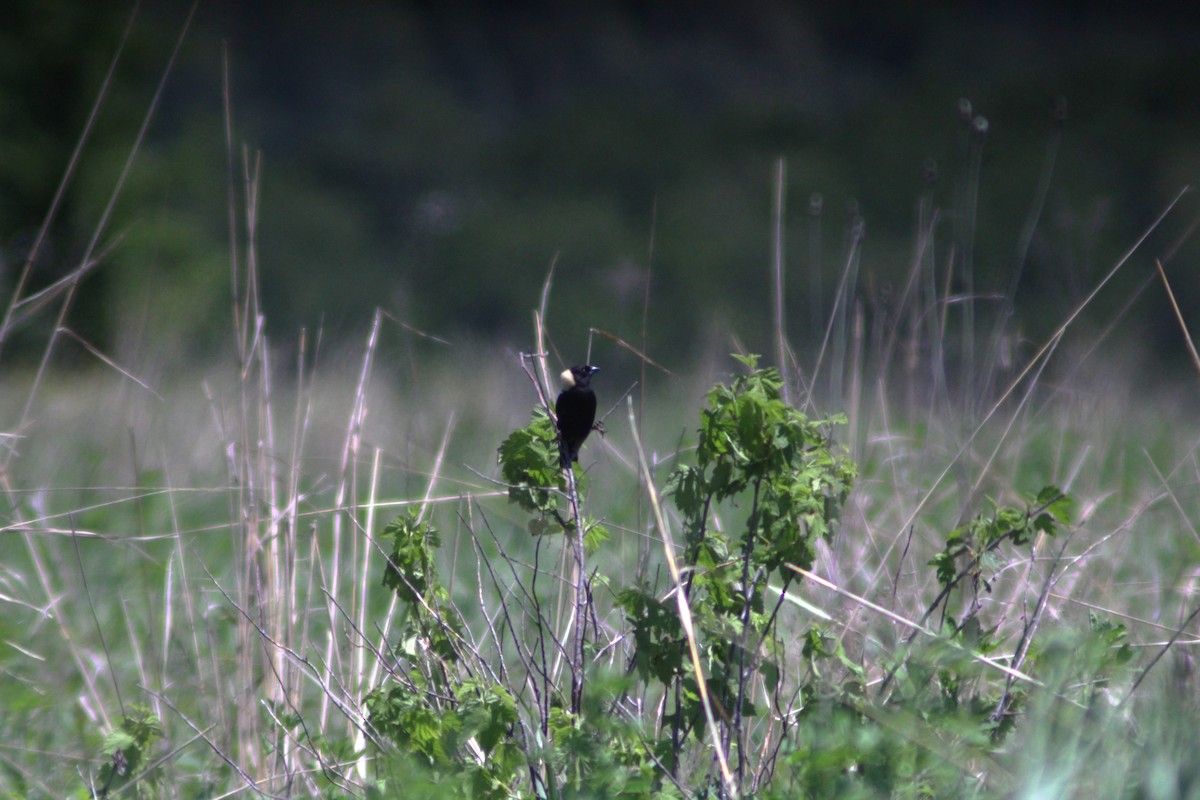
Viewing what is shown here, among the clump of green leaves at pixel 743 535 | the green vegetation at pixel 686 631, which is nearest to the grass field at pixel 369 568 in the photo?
the green vegetation at pixel 686 631

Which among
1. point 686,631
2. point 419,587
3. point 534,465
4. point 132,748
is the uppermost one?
point 534,465

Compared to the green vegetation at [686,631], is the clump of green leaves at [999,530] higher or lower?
higher

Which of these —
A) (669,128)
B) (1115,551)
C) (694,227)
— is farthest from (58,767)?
(669,128)

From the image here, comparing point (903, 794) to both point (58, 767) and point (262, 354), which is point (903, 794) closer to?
point (262, 354)

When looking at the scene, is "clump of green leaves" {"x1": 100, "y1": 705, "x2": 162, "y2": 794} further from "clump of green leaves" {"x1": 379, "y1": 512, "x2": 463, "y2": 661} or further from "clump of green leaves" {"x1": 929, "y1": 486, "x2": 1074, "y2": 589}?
"clump of green leaves" {"x1": 929, "y1": 486, "x2": 1074, "y2": 589}

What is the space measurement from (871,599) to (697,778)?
0.61 meters

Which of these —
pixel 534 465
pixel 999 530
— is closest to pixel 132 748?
pixel 534 465

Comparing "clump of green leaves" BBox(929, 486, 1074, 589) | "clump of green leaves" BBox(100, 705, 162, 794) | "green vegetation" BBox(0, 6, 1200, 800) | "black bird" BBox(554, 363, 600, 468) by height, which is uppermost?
"black bird" BBox(554, 363, 600, 468)

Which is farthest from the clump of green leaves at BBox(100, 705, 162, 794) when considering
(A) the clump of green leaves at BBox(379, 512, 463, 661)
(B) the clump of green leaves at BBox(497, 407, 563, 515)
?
(B) the clump of green leaves at BBox(497, 407, 563, 515)

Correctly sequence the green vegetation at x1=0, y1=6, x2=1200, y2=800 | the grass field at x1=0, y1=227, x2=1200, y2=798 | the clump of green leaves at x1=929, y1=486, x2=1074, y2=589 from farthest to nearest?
the grass field at x1=0, y1=227, x2=1200, y2=798 → the clump of green leaves at x1=929, y1=486, x2=1074, y2=589 → the green vegetation at x1=0, y1=6, x2=1200, y2=800

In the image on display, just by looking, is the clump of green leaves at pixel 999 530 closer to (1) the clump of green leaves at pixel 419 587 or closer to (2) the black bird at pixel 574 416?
(2) the black bird at pixel 574 416

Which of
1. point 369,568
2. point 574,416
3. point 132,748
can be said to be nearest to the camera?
point 574,416

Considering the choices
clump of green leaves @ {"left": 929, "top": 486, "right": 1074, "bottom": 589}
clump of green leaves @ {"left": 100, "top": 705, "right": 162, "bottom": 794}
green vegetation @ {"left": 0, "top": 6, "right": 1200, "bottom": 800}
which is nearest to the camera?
green vegetation @ {"left": 0, "top": 6, "right": 1200, "bottom": 800}

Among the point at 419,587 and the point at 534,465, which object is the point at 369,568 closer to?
the point at 419,587
